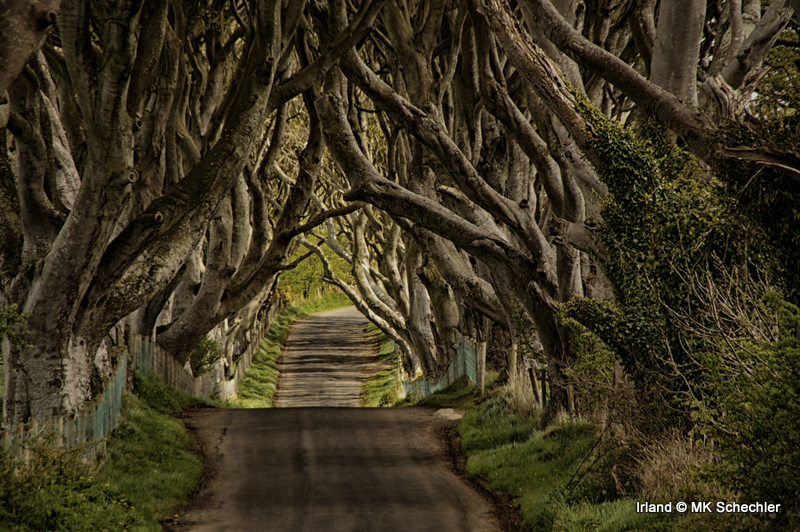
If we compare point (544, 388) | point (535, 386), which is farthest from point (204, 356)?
point (544, 388)

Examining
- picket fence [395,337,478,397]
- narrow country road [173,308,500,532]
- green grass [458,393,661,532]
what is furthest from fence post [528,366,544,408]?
picket fence [395,337,478,397]

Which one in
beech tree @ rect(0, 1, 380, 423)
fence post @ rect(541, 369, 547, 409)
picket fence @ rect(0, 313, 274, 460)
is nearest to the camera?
picket fence @ rect(0, 313, 274, 460)

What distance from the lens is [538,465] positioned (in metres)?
10.4

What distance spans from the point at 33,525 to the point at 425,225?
276 inches

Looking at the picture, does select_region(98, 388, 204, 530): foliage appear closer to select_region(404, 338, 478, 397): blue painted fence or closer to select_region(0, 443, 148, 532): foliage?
select_region(0, 443, 148, 532): foliage

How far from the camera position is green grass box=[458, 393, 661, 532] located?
301 inches

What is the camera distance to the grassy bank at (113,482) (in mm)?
7121

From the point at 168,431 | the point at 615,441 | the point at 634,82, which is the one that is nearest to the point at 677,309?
the point at 615,441

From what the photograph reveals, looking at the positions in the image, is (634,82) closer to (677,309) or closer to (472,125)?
(677,309)

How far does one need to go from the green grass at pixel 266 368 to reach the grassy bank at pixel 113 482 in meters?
12.1

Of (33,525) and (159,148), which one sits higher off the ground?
(159,148)

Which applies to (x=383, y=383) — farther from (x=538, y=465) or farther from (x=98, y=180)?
(x=98, y=180)

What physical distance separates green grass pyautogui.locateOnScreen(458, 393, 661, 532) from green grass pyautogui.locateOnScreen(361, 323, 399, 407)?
12.2 m

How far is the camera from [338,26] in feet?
42.7
